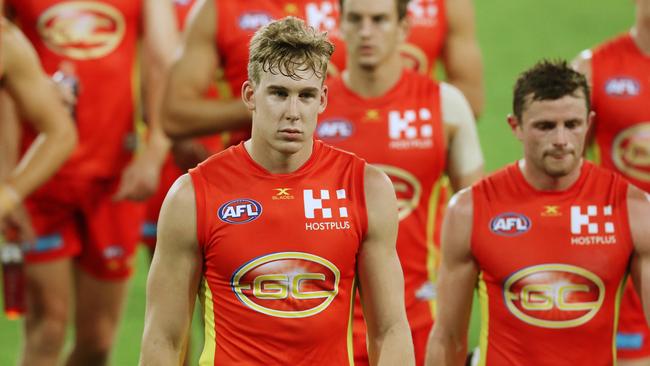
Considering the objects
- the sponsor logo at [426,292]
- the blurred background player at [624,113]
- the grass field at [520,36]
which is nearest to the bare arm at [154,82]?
the sponsor logo at [426,292]

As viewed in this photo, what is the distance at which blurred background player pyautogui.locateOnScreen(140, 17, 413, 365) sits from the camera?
5.15m

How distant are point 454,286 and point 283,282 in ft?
3.76

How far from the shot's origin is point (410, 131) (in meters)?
6.98

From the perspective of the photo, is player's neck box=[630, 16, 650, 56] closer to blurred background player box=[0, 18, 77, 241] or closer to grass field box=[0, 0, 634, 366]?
blurred background player box=[0, 18, 77, 241]

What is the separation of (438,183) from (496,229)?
1008mm

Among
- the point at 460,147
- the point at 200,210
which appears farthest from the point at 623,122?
the point at 200,210

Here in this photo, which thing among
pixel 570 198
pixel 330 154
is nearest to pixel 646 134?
pixel 570 198

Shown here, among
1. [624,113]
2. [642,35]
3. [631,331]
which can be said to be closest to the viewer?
[631,331]

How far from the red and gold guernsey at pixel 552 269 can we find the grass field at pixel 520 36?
6441 mm

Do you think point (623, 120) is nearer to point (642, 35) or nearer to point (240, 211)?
point (642, 35)

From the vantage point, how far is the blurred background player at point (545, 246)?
601 cm

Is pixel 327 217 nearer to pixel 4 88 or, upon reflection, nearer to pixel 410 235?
pixel 410 235

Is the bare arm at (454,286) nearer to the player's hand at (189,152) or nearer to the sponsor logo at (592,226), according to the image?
the sponsor logo at (592,226)

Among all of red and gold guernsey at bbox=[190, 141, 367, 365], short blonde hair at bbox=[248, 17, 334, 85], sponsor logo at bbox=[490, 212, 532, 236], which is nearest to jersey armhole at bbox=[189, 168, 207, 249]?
red and gold guernsey at bbox=[190, 141, 367, 365]
